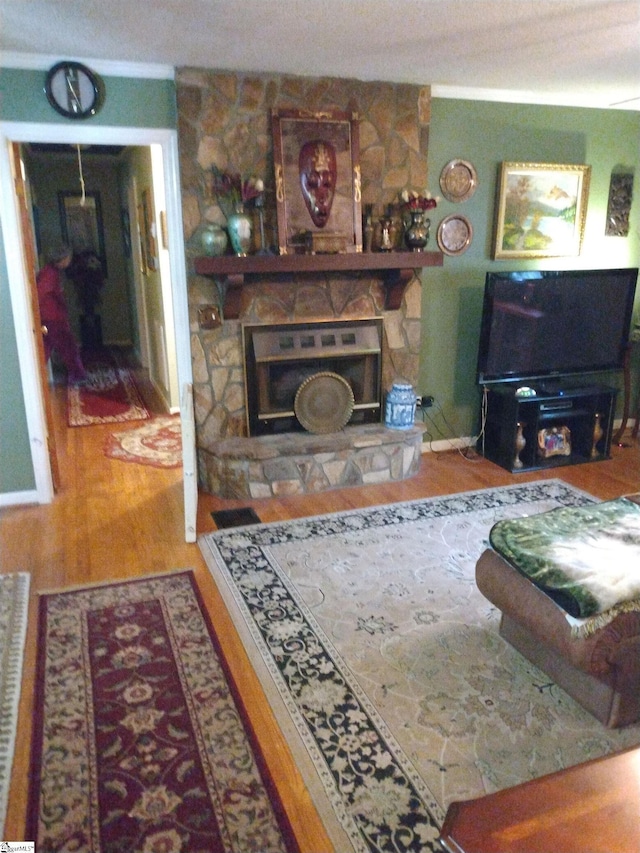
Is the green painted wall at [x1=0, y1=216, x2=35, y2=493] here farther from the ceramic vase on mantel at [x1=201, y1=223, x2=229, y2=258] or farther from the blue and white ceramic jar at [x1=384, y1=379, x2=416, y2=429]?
the blue and white ceramic jar at [x1=384, y1=379, x2=416, y2=429]

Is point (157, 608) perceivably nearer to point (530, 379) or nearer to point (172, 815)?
point (172, 815)

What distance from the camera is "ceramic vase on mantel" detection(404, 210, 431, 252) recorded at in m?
3.69

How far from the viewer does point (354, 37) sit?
9.05 ft

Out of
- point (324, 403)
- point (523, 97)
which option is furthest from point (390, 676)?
point (523, 97)

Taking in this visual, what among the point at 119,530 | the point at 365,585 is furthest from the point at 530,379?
the point at 119,530

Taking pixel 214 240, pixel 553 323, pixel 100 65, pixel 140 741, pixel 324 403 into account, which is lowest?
pixel 140 741

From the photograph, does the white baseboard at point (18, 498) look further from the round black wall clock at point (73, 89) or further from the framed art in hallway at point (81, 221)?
the framed art in hallway at point (81, 221)

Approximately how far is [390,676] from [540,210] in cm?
334

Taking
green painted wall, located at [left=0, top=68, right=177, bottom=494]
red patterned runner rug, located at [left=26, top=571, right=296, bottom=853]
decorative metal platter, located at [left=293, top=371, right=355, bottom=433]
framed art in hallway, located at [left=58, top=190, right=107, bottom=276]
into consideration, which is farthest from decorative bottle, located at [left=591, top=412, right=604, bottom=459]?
framed art in hallway, located at [left=58, top=190, right=107, bottom=276]

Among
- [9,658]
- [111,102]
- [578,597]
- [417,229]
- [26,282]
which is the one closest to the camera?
[578,597]

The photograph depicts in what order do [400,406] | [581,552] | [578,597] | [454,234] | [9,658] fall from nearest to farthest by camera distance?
[578,597]
[581,552]
[9,658]
[400,406]
[454,234]

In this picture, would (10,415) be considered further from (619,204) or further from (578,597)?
(619,204)

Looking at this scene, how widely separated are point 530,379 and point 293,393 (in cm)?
170

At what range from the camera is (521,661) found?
2.24 meters
